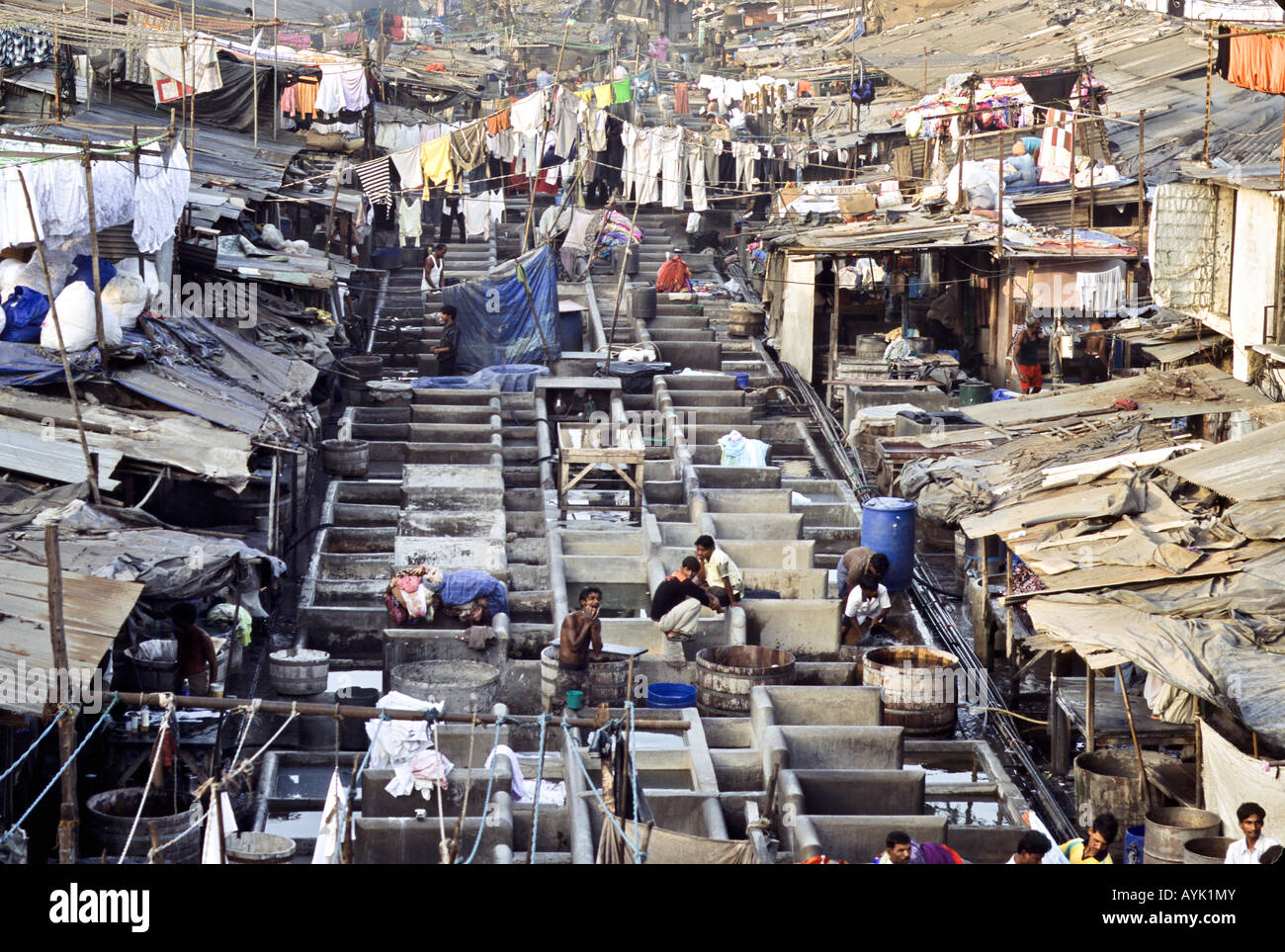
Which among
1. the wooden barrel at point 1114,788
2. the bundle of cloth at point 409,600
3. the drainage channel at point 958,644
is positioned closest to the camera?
the wooden barrel at point 1114,788

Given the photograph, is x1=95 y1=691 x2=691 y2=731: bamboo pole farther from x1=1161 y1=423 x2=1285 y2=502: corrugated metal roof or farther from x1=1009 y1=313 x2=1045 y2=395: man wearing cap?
x1=1009 y1=313 x2=1045 y2=395: man wearing cap

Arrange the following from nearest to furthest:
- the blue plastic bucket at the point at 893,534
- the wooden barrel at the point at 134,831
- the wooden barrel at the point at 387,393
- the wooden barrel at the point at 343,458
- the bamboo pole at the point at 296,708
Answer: the bamboo pole at the point at 296,708 < the wooden barrel at the point at 134,831 < the blue plastic bucket at the point at 893,534 < the wooden barrel at the point at 343,458 < the wooden barrel at the point at 387,393

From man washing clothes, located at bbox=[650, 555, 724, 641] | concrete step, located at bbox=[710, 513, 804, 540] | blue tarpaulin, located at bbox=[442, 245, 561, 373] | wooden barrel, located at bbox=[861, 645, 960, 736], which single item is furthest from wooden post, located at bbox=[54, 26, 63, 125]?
wooden barrel, located at bbox=[861, 645, 960, 736]

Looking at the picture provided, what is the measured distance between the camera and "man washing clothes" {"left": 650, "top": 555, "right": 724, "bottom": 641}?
49.5 ft

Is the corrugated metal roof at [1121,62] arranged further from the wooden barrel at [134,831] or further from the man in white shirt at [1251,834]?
the wooden barrel at [134,831]

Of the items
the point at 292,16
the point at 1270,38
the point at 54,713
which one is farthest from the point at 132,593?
the point at 292,16

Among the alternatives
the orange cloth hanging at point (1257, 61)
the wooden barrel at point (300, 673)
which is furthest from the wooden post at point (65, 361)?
the orange cloth hanging at point (1257, 61)

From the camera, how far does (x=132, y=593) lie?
11258mm

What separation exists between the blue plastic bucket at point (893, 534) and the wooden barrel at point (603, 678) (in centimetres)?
469

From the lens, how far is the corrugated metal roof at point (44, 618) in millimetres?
10023

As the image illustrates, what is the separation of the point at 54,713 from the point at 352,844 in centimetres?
236

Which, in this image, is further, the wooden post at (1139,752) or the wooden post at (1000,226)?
the wooden post at (1000,226)

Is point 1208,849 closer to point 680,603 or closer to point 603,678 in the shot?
point 603,678
